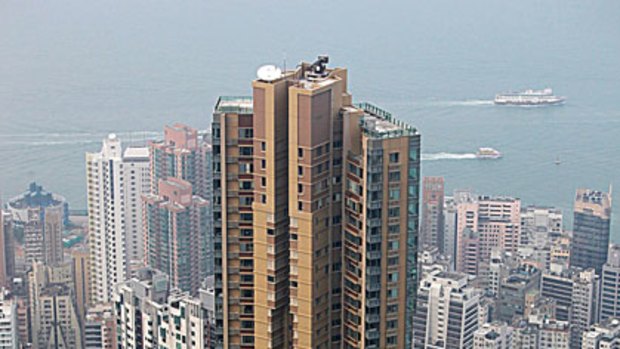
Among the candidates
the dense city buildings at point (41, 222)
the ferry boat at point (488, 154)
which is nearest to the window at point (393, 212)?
the dense city buildings at point (41, 222)

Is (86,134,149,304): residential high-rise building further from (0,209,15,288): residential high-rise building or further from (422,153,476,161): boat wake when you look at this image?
(422,153,476,161): boat wake

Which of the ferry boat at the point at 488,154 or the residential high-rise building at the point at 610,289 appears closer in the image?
the residential high-rise building at the point at 610,289

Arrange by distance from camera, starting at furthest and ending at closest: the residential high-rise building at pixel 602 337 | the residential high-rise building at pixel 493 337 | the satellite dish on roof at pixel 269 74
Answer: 1. the residential high-rise building at pixel 493 337
2. the residential high-rise building at pixel 602 337
3. the satellite dish on roof at pixel 269 74

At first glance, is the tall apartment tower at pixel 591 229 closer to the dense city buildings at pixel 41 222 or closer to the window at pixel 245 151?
the dense city buildings at pixel 41 222

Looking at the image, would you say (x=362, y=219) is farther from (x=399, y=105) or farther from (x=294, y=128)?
(x=399, y=105)

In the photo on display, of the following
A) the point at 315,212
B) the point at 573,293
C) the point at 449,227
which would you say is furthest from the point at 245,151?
the point at 449,227

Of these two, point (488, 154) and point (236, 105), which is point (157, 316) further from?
point (488, 154)

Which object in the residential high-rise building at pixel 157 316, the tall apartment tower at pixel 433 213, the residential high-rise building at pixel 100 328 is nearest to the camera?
the residential high-rise building at pixel 157 316
